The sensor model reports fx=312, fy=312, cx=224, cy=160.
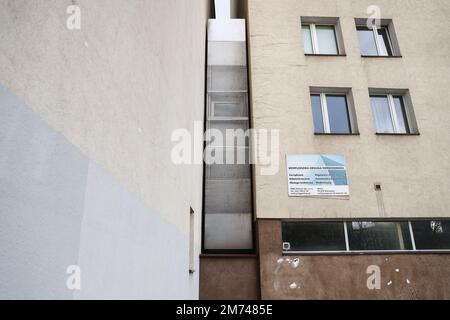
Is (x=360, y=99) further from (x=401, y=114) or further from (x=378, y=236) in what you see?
(x=378, y=236)

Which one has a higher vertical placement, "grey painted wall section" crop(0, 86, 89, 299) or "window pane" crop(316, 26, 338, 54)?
"window pane" crop(316, 26, 338, 54)

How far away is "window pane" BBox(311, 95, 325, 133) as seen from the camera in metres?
8.11

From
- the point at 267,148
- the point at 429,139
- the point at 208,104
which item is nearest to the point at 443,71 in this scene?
the point at 429,139

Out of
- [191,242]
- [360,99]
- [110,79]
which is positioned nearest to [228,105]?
[360,99]

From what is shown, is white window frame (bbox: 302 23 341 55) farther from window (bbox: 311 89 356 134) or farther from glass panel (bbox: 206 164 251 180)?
glass panel (bbox: 206 164 251 180)

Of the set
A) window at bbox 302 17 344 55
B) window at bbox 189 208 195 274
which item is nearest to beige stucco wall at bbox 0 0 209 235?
window at bbox 189 208 195 274

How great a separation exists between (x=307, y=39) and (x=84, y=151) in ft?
28.2

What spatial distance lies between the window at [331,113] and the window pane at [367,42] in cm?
158

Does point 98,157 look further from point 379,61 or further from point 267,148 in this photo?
point 379,61

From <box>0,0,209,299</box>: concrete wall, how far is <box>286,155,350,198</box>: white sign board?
4.32 metres

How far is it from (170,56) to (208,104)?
4.48 m

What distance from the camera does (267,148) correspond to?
7773 mm

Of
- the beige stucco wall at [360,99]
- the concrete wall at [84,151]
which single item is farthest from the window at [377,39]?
the concrete wall at [84,151]

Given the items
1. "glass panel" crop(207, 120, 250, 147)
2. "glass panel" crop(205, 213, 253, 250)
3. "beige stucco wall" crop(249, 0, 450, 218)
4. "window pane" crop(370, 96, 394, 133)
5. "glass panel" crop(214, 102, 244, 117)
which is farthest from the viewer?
"glass panel" crop(214, 102, 244, 117)
